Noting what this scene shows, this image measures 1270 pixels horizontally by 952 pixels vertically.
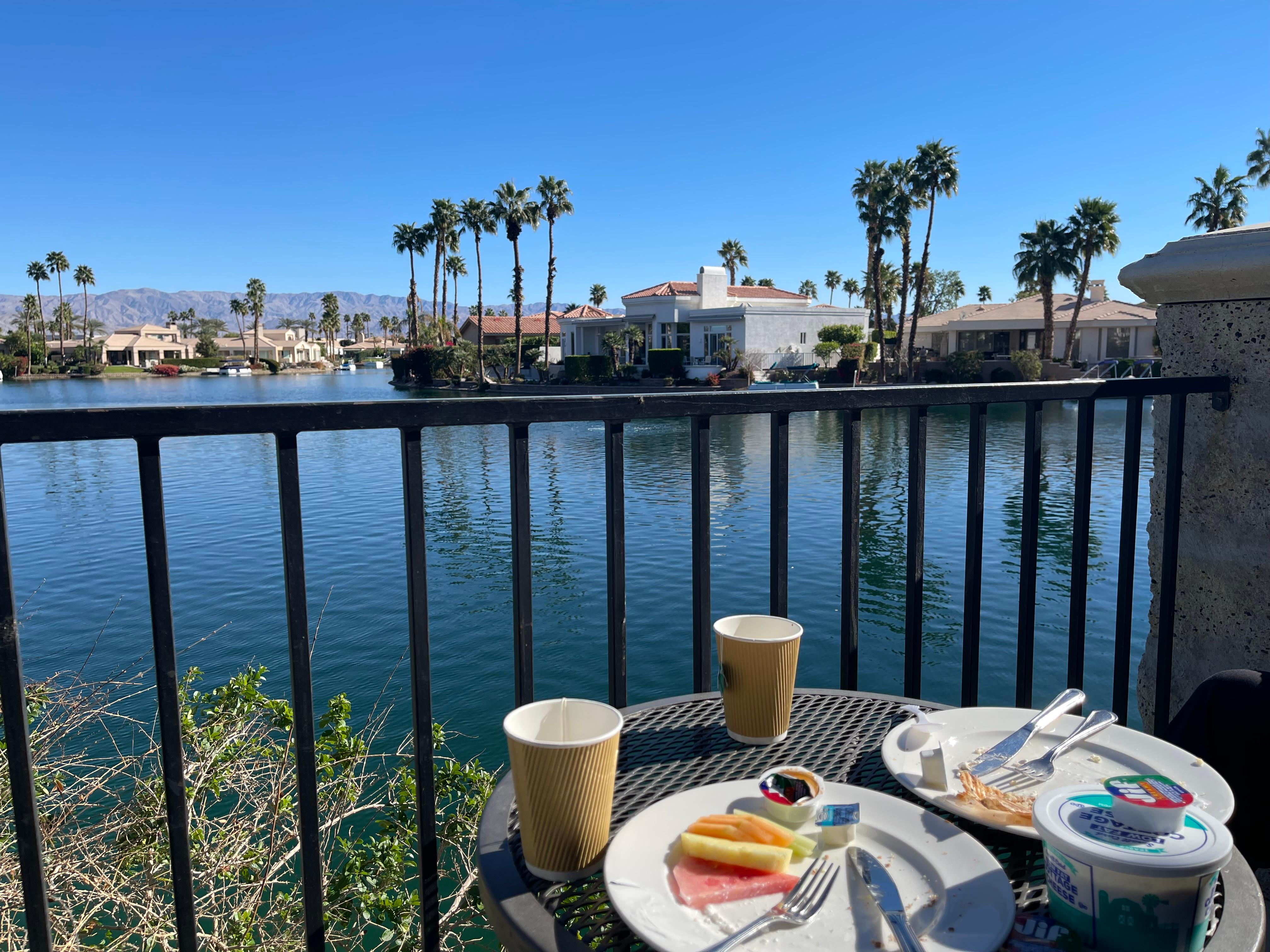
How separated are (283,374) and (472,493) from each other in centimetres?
7657

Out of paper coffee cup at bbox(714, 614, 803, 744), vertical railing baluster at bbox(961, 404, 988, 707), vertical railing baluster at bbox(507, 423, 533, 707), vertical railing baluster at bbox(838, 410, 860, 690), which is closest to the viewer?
paper coffee cup at bbox(714, 614, 803, 744)

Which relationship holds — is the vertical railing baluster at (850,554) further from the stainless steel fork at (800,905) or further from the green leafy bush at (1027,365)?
the green leafy bush at (1027,365)

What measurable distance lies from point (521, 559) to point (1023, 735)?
2.47 feet

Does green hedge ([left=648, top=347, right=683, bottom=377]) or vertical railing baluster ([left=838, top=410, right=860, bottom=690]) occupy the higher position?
green hedge ([left=648, top=347, right=683, bottom=377])

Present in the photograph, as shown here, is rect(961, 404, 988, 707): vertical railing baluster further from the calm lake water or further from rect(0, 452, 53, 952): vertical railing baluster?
the calm lake water

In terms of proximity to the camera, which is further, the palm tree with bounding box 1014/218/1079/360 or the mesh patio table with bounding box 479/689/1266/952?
the palm tree with bounding box 1014/218/1079/360

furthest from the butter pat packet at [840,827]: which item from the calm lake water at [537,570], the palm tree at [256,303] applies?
the palm tree at [256,303]

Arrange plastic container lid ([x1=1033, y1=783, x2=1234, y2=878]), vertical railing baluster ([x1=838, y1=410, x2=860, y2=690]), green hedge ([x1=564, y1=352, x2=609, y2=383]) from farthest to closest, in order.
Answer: green hedge ([x1=564, y1=352, x2=609, y2=383]), vertical railing baluster ([x1=838, y1=410, x2=860, y2=690]), plastic container lid ([x1=1033, y1=783, x2=1234, y2=878])

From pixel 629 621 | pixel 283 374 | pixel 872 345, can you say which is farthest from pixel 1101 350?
pixel 283 374

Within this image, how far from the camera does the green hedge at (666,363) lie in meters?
40.2

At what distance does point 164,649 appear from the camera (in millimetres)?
1142

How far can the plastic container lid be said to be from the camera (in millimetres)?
697

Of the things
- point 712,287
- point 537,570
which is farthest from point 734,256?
point 537,570

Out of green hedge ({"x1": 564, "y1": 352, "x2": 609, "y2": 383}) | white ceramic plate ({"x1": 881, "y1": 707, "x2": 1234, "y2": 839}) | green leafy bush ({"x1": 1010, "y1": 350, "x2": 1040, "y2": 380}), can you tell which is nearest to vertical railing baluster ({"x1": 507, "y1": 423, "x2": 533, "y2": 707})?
white ceramic plate ({"x1": 881, "y1": 707, "x2": 1234, "y2": 839})
